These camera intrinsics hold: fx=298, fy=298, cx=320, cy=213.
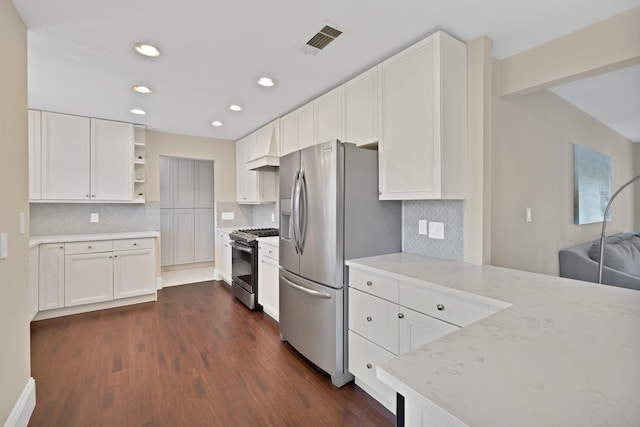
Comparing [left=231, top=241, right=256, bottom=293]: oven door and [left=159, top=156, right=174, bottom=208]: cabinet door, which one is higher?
[left=159, top=156, right=174, bottom=208]: cabinet door

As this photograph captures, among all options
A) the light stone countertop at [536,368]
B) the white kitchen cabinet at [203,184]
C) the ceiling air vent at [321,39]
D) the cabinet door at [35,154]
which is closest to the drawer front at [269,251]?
the ceiling air vent at [321,39]

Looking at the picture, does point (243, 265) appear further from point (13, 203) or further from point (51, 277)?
point (13, 203)

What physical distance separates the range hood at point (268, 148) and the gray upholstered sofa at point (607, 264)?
3386 mm

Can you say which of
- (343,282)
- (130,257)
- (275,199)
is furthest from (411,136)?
(130,257)

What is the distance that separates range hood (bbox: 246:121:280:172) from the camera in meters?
3.85

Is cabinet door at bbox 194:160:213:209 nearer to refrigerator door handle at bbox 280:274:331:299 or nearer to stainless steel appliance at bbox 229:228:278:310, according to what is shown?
stainless steel appliance at bbox 229:228:278:310

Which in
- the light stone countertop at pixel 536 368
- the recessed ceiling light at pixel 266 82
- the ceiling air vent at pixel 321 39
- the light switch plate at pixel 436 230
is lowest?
the light stone countertop at pixel 536 368

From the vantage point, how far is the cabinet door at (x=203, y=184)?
20.2 feet

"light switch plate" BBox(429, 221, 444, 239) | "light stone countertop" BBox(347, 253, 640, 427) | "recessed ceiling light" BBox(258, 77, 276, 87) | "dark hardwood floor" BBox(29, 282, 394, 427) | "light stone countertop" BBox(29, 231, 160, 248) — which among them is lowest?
"dark hardwood floor" BBox(29, 282, 394, 427)

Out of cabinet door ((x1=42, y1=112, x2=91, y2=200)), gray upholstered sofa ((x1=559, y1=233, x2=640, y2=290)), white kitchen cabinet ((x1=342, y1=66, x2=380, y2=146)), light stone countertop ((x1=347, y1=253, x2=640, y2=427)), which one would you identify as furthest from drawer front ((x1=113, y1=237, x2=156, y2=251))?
gray upholstered sofa ((x1=559, y1=233, x2=640, y2=290))

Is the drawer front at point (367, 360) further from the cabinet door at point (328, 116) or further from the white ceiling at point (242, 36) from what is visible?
the white ceiling at point (242, 36)

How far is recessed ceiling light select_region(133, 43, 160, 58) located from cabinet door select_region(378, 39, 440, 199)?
5.62 feet

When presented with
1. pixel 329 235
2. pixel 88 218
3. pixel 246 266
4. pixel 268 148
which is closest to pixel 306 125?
pixel 268 148

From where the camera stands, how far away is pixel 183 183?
19.8 ft
